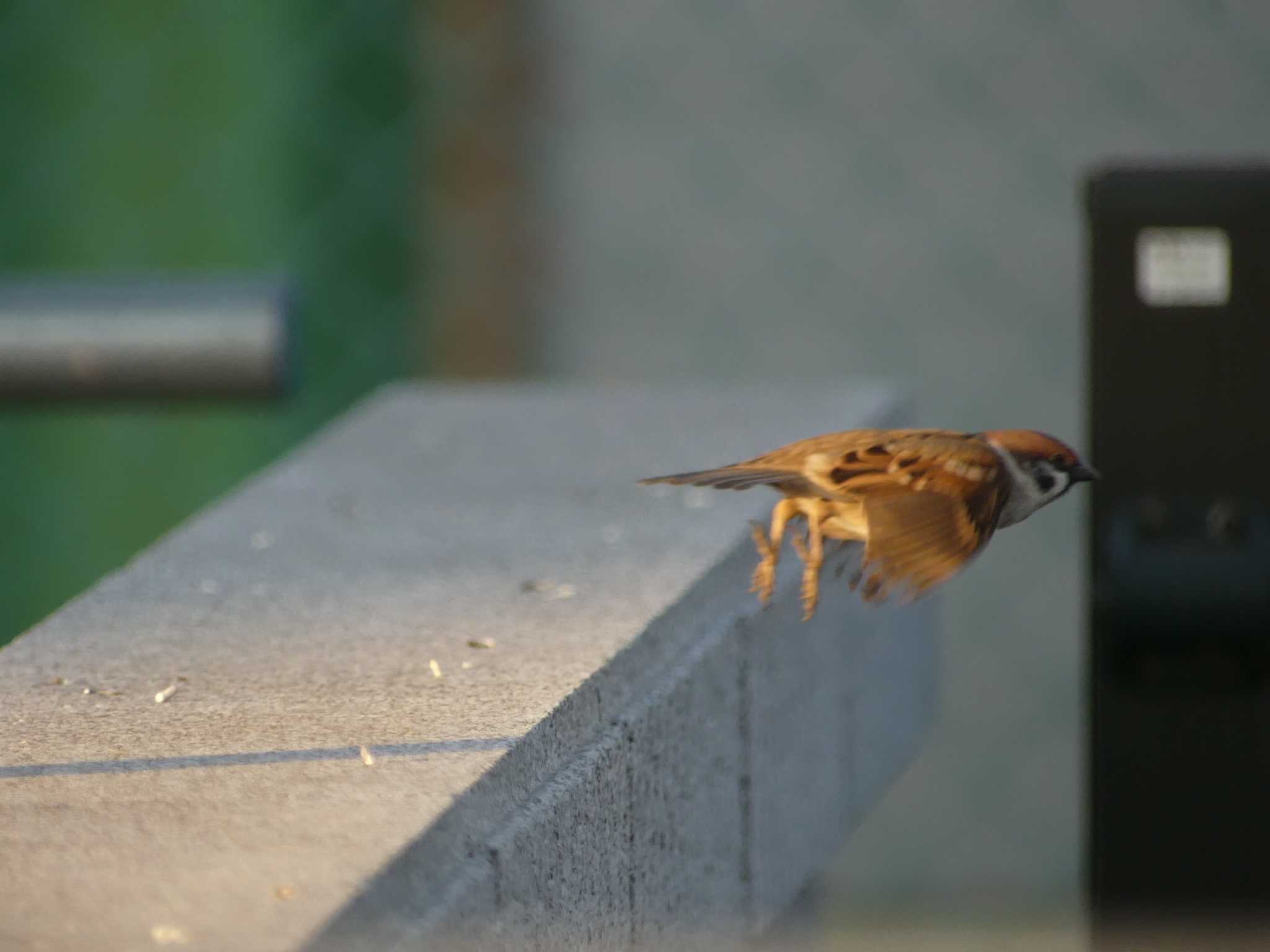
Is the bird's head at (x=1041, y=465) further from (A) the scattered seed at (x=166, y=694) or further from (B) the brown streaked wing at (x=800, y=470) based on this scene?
(A) the scattered seed at (x=166, y=694)

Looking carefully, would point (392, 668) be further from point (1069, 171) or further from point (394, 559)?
point (1069, 171)

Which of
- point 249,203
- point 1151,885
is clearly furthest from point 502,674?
point 249,203

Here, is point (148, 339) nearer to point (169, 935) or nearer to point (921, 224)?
point (169, 935)

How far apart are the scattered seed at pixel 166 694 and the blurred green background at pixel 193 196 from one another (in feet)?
5.60

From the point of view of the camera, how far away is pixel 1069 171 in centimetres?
278

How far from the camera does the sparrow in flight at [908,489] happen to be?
966mm

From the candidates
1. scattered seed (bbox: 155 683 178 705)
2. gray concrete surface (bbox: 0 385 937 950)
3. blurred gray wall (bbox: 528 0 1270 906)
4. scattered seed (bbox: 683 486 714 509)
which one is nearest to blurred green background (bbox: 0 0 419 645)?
blurred gray wall (bbox: 528 0 1270 906)

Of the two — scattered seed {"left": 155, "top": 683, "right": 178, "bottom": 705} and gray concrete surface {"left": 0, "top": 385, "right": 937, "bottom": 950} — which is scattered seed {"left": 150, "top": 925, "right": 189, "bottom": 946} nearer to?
gray concrete surface {"left": 0, "top": 385, "right": 937, "bottom": 950}

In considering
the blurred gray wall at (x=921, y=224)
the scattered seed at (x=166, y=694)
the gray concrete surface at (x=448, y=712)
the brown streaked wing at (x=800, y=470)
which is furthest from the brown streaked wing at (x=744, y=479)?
the blurred gray wall at (x=921, y=224)

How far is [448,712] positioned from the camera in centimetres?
105

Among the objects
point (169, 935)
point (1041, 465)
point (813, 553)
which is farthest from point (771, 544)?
point (169, 935)

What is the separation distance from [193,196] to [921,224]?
105 cm

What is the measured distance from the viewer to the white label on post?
1.60 metres

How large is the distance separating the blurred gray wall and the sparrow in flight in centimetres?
176
